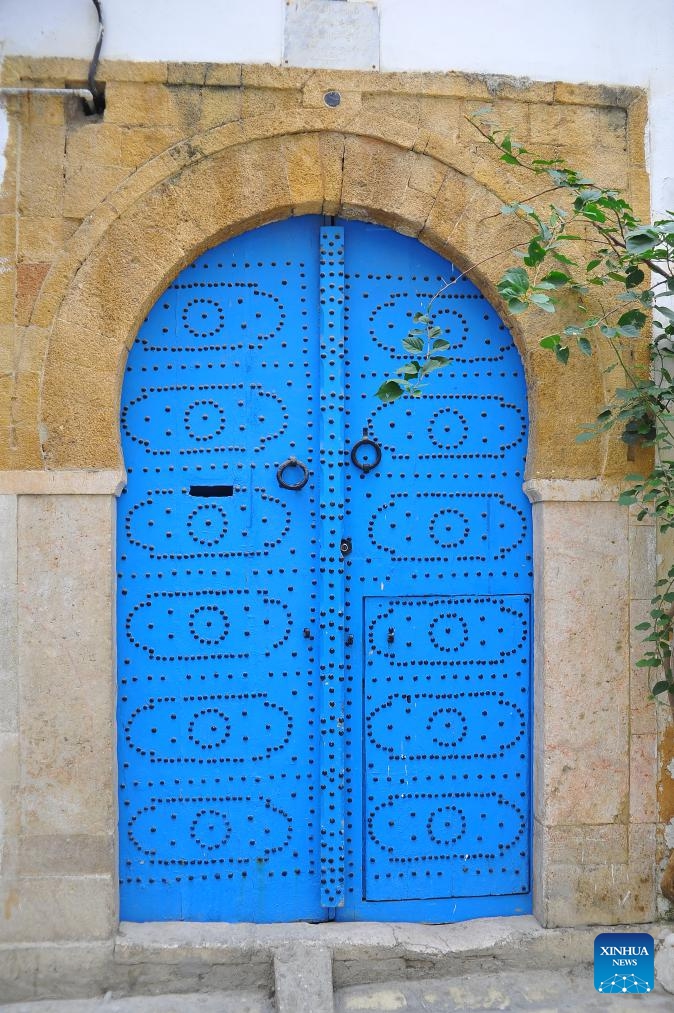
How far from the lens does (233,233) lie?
360 centimetres

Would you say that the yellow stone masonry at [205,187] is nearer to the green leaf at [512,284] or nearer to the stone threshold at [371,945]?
the green leaf at [512,284]

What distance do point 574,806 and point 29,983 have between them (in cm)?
210

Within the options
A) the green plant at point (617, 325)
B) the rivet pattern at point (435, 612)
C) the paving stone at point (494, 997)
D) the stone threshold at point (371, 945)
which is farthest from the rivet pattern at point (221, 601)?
the green plant at point (617, 325)

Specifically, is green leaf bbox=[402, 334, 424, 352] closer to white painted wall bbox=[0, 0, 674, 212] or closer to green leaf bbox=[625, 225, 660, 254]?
green leaf bbox=[625, 225, 660, 254]

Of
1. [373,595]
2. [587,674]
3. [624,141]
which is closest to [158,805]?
[373,595]

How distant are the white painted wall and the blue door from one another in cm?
70

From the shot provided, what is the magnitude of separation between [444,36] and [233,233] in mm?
1096

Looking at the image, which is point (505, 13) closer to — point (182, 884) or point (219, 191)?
point (219, 191)

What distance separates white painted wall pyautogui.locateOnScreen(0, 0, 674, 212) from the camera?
11.3 ft

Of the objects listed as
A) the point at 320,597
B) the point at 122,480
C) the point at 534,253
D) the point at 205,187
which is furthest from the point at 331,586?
the point at 205,187

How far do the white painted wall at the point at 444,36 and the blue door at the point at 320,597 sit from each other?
695 millimetres

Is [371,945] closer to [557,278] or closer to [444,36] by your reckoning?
[557,278]

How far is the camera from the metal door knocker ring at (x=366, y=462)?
366 cm

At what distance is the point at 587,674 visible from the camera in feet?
11.9
